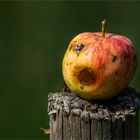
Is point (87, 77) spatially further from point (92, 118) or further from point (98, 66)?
point (92, 118)

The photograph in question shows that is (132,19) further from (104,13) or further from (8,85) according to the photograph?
(8,85)

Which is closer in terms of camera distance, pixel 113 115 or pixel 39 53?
pixel 113 115

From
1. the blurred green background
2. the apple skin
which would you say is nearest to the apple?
the apple skin

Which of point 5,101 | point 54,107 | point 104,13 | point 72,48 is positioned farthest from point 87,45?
point 104,13

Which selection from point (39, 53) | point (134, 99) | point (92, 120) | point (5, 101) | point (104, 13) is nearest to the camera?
point (92, 120)

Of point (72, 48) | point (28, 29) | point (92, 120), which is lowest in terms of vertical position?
point (92, 120)

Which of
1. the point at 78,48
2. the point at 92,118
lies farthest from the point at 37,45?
the point at 92,118

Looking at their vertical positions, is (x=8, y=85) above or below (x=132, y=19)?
below
